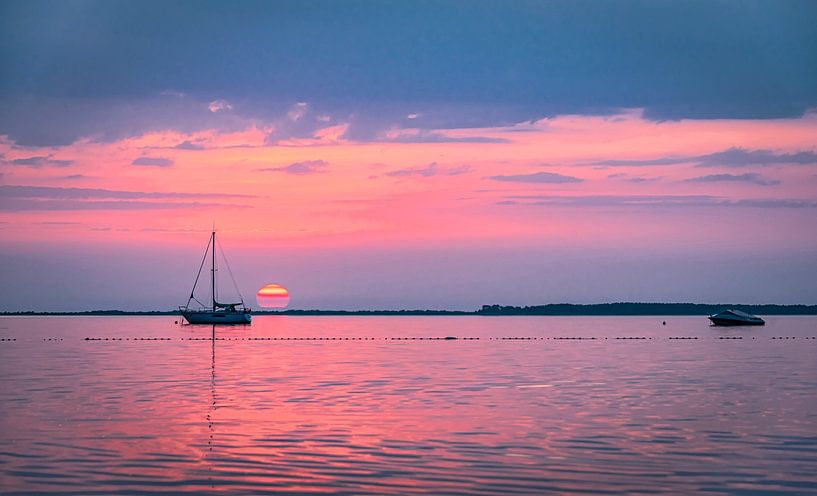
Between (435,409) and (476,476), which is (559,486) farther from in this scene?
(435,409)

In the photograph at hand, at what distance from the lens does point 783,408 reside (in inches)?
1949

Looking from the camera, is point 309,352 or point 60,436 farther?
point 309,352

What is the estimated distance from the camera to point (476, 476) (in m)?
30.4

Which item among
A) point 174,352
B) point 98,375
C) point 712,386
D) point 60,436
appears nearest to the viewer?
point 60,436

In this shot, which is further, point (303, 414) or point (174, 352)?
point (174, 352)

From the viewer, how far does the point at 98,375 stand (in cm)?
7456

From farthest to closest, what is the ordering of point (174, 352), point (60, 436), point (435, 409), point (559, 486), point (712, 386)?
point (174, 352)
point (712, 386)
point (435, 409)
point (60, 436)
point (559, 486)

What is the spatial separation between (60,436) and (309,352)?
254 ft

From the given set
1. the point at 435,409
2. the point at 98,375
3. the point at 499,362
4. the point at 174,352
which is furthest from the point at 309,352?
the point at 435,409

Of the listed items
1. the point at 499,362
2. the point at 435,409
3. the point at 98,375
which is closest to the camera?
the point at 435,409

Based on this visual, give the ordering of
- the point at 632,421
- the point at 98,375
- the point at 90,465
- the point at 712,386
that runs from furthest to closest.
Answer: the point at 98,375, the point at 712,386, the point at 632,421, the point at 90,465

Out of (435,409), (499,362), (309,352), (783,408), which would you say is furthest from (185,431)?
(309,352)

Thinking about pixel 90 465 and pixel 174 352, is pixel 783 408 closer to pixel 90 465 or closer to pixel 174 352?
pixel 90 465

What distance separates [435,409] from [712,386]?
884 inches
